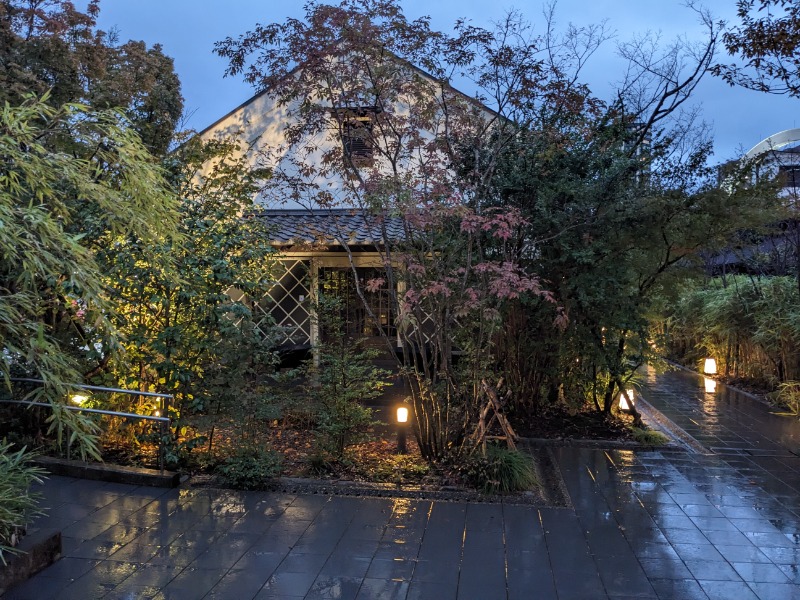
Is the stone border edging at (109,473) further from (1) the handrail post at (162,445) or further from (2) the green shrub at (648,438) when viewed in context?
(2) the green shrub at (648,438)

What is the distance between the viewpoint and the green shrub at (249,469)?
18.1 ft

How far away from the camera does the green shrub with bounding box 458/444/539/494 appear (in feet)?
18.0

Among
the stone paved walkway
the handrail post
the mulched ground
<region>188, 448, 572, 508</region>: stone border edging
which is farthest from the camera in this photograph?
the mulched ground

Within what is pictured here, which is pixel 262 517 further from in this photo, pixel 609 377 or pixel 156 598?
pixel 609 377

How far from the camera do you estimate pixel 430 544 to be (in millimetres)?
4453

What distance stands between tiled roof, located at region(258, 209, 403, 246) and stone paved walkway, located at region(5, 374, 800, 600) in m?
2.74

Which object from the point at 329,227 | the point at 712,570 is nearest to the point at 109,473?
the point at 329,227

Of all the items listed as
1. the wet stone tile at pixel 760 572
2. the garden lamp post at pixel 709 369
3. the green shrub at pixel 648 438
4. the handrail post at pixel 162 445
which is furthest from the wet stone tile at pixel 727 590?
the garden lamp post at pixel 709 369

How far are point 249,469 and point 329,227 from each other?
13.0ft

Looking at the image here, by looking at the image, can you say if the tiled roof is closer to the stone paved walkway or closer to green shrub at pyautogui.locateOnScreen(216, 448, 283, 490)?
green shrub at pyautogui.locateOnScreen(216, 448, 283, 490)

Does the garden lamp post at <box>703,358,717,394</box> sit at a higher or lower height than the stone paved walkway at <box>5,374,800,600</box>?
higher

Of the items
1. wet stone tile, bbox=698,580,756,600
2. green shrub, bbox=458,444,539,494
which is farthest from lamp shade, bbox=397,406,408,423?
wet stone tile, bbox=698,580,756,600

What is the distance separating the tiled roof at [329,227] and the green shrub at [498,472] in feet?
7.65

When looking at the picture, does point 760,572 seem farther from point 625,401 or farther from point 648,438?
point 625,401
